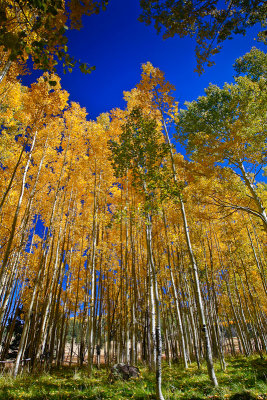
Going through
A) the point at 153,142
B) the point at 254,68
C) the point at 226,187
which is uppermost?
the point at 254,68

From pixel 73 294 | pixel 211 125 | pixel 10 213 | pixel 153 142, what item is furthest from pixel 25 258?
pixel 211 125

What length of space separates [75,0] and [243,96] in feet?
22.8

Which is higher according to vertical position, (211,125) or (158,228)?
(211,125)

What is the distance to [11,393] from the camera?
428cm

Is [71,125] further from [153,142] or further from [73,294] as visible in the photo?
[73,294]

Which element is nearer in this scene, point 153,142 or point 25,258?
point 153,142

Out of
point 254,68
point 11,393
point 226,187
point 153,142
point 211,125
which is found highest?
point 254,68

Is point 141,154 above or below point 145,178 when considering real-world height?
above

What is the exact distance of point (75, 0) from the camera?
1.88m

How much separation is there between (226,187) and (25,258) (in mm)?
9446

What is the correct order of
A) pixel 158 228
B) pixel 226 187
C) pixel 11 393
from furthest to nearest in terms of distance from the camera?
pixel 158 228, pixel 226 187, pixel 11 393

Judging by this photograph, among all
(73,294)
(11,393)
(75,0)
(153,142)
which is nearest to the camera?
(75,0)

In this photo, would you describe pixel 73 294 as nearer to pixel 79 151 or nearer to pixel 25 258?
pixel 25 258

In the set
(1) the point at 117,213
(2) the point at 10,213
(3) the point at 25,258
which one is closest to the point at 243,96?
(1) the point at 117,213
